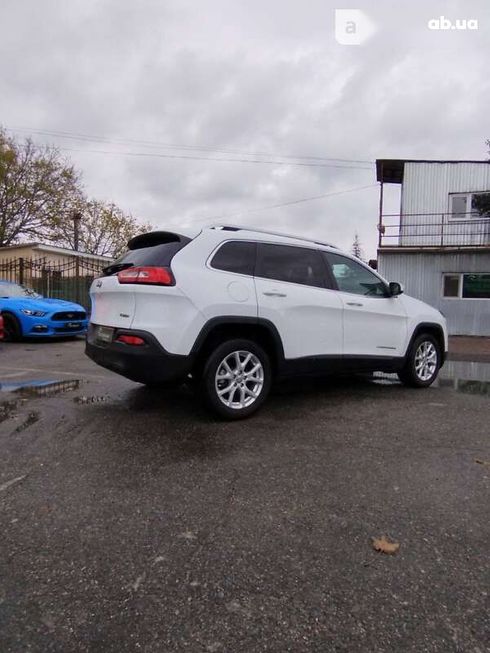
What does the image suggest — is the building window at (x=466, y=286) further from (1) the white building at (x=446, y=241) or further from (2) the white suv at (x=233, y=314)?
(2) the white suv at (x=233, y=314)

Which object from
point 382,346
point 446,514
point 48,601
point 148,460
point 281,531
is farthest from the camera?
point 382,346

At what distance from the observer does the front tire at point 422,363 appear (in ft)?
18.7

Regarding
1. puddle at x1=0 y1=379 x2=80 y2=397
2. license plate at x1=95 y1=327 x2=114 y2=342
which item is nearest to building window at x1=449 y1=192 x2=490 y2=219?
puddle at x1=0 y1=379 x2=80 y2=397

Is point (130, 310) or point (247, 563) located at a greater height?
point (130, 310)

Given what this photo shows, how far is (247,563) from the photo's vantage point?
2.04 meters

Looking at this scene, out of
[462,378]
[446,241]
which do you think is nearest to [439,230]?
[446,241]

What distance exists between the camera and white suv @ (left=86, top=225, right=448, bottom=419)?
377 centimetres

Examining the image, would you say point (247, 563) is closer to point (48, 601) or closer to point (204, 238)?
point (48, 601)

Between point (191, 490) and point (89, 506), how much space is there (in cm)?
62

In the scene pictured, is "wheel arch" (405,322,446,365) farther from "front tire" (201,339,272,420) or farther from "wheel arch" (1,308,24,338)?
"wheel arch" (1,308,24,338)

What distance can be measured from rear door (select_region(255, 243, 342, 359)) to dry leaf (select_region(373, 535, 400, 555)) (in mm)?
2301

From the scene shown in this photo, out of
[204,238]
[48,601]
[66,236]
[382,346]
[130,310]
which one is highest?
[66,236]

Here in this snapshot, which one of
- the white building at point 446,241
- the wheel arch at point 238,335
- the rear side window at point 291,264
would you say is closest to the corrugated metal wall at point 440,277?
the white building at point 446,241

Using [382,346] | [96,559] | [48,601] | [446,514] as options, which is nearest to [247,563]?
[96,559]
